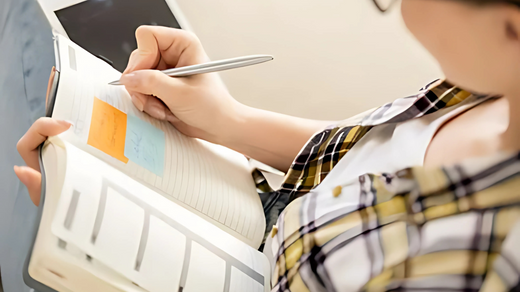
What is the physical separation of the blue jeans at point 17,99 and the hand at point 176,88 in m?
0.14

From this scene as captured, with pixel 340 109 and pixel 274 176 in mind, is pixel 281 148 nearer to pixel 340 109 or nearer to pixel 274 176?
pixel 274 176

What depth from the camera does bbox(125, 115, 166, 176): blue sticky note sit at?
371 mm

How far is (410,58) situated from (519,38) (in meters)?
0.58

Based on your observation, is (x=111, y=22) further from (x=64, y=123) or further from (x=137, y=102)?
(x=64, y=123)

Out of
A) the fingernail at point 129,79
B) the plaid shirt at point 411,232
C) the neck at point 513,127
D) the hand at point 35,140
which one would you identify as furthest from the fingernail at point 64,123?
the neck at point 513,127

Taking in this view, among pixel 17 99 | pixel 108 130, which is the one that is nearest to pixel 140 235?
pixel 108 130

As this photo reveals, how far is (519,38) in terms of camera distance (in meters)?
0.14

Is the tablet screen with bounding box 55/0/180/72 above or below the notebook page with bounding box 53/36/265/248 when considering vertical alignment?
above

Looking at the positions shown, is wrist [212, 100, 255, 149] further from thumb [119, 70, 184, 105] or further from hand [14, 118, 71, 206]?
hand [14, 118, 71, 206]

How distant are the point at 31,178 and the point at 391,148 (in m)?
0.33

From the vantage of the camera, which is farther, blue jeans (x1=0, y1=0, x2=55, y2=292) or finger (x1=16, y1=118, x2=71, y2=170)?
blue jeans (x1=0, y1=0, x2=55, y2=292)

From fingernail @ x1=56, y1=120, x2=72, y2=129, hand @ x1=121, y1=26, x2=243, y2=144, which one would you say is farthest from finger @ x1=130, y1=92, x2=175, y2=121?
fingernail @ x1=56, y1=120, x2=72, y2=129

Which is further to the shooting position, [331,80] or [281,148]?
[331,80]

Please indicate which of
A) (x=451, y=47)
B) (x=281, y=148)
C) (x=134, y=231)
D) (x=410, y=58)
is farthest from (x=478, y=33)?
(x=410, y=58)
